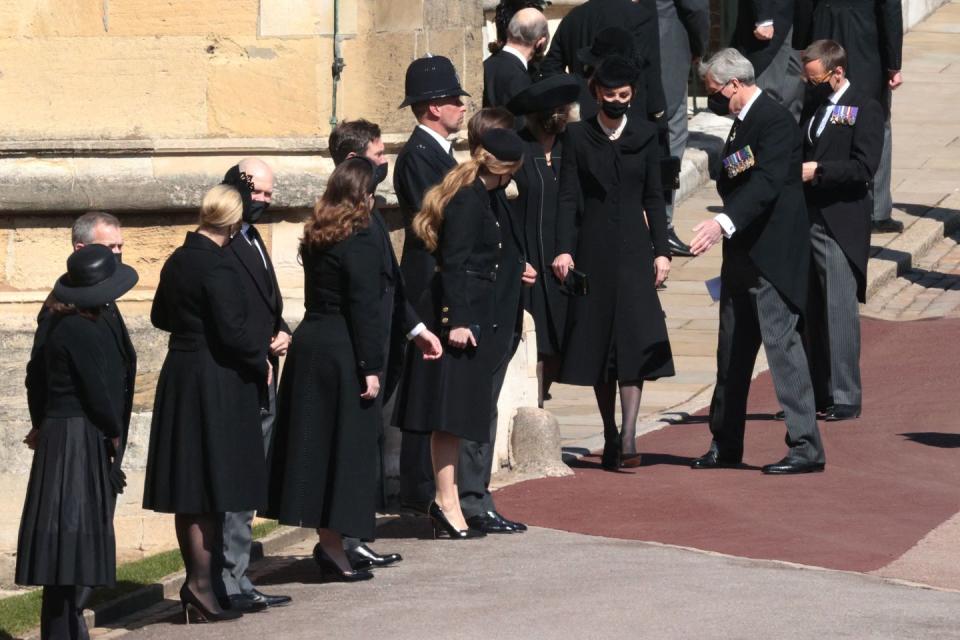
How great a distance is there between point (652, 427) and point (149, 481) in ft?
14.0

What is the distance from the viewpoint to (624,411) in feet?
32.3

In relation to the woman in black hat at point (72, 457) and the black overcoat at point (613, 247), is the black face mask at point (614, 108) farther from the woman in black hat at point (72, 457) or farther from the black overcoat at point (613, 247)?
the woman in black hat at point (72, 457)

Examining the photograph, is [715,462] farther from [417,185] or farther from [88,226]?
[88,226]

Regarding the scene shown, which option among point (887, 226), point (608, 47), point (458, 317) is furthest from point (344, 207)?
point (887, 226)

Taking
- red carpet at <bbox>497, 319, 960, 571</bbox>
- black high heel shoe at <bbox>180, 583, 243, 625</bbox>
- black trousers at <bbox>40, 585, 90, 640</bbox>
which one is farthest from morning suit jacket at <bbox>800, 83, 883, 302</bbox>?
black trousers at <bbox>40, 585, 90, 640</bbox>

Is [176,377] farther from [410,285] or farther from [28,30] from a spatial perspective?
[28,30]

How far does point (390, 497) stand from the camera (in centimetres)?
927

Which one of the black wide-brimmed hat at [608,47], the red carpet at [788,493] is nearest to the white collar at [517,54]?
the black wide-brimmed hat at [608,47]

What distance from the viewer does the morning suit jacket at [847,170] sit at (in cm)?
1078

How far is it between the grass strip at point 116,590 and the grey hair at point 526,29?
3323 millimetres

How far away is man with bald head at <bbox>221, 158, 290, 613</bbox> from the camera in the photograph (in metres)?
7.39

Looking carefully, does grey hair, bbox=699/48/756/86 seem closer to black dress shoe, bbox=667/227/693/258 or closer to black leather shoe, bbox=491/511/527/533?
black leather shoe, bbox=491/511/527/533

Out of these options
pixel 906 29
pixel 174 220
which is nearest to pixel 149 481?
pixel 174 220

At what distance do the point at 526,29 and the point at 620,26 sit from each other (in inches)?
83.5
